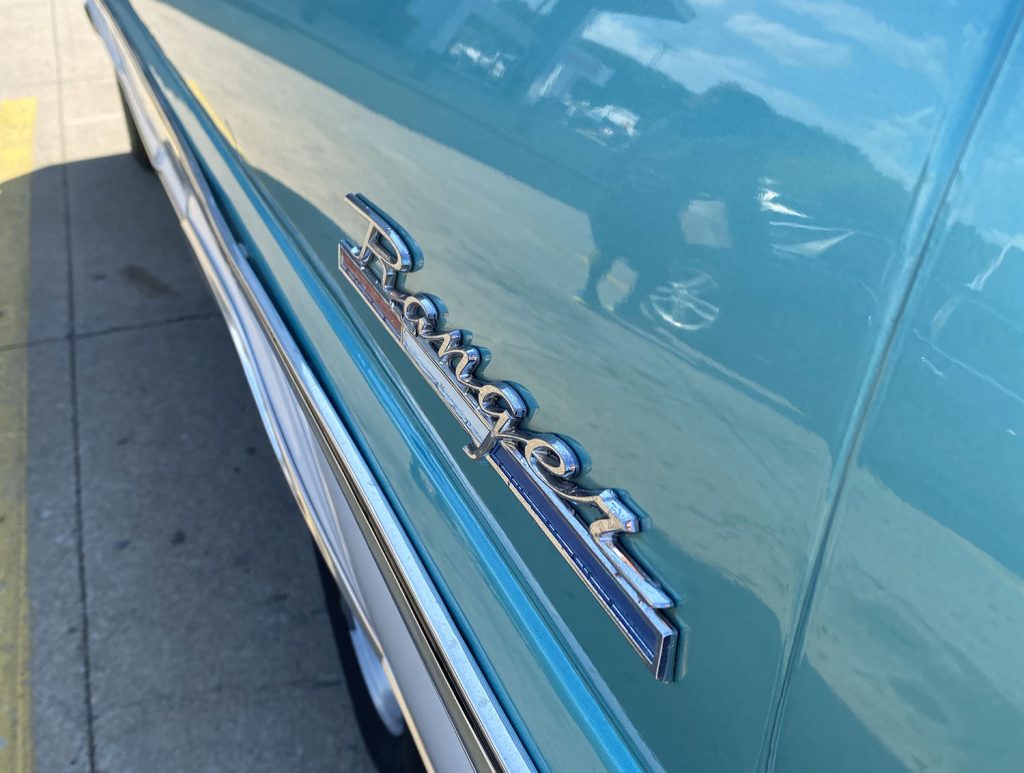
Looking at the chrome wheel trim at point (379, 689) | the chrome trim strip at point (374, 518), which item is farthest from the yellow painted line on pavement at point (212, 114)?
the chrome wheel trim at point (379, 689)

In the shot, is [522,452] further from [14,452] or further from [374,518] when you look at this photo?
[14,452]

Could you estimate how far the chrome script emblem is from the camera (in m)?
0.78

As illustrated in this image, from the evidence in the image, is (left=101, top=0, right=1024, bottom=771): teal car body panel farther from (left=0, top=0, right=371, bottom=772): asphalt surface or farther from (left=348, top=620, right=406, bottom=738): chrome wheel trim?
(left=0, top=0, right=371, bottom=772): asphalt surface

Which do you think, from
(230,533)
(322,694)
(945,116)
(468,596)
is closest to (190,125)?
(230,533)

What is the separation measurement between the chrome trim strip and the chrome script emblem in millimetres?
246

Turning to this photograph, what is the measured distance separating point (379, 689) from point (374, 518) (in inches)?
29.1

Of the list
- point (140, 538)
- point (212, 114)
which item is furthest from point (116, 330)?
point (212, 114)

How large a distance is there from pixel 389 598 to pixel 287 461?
1.80 ft

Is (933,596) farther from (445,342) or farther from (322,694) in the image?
(322,694)

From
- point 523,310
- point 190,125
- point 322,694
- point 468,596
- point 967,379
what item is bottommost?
point 322,694

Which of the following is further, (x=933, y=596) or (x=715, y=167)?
(x=715, y=167)

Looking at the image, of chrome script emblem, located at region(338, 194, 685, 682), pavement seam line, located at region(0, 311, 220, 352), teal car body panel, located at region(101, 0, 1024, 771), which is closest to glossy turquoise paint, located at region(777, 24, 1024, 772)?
teal car body panel, located at region(101, 0, 1024, 771)

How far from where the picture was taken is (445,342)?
1025mm

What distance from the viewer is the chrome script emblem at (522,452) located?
30.7 inches
